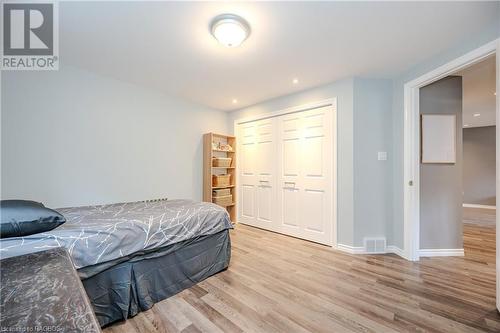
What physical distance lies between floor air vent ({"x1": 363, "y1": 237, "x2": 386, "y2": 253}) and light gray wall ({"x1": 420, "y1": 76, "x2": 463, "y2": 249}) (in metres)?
0.46

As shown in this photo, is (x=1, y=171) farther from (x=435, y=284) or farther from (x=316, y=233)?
(x=435, y=284)

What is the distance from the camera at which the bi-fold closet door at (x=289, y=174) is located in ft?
10.5

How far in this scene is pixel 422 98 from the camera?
2.82 meters

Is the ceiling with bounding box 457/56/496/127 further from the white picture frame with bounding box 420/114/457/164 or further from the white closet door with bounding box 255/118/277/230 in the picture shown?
the white closet door with bounding box 255/118/277/230

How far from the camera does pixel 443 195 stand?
2799 mm

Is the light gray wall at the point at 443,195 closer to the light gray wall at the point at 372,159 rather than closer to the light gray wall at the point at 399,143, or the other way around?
the light gray wall at the point at 399,143

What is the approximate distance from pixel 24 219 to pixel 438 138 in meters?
4.14

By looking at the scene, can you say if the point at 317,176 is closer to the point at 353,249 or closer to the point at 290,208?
the point at 290,208

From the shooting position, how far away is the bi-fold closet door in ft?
10.5

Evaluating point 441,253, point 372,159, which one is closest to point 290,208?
point 372,159

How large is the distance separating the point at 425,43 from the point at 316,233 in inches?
102

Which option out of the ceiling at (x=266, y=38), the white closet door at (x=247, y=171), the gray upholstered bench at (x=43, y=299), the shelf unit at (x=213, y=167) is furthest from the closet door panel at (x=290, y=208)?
the gray upholstered bench at (x=43, y=299)

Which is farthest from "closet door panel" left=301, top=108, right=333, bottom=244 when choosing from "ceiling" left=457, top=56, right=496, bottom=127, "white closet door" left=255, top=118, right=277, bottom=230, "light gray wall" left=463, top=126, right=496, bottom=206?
"light gray wall" left=463, top=126, right=496, bottom=206

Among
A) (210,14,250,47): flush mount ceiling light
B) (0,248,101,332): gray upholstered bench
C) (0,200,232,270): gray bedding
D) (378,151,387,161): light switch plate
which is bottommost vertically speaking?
(0,200,232,270): gray bedding
